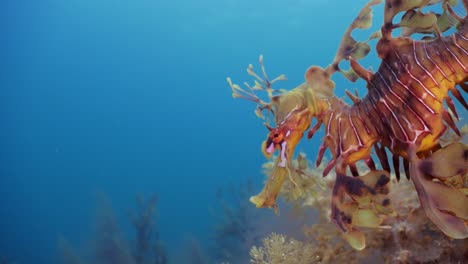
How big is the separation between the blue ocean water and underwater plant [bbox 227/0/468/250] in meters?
45.6

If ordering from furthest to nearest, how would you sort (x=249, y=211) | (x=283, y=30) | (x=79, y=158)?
(x=79, y=158)
(x=283, y=30)
(x=249, y=211)

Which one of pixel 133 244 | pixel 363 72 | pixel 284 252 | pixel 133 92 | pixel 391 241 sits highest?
pixel 133 92

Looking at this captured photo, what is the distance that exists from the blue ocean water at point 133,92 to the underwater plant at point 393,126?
150 feet

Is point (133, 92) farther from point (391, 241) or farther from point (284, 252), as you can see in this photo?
point (391, 241)

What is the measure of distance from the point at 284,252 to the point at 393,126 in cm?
134

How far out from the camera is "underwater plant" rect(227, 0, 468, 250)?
1069 millimetres

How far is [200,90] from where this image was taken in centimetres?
8306

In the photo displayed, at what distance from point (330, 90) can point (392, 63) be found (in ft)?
0.84

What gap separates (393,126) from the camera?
46.7 inches

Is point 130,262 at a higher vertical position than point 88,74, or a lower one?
lower

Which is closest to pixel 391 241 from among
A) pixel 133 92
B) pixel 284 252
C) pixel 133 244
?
pixel 284 252

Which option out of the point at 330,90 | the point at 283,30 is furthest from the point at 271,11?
the point at 330,90

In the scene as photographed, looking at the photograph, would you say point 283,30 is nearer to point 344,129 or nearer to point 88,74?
point 88,74

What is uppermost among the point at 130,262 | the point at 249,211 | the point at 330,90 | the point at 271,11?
the point at 271,11
